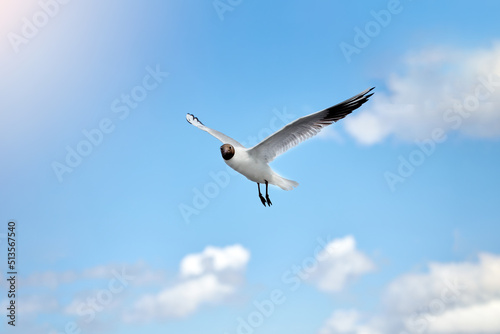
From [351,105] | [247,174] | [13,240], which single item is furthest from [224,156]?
[13,240]

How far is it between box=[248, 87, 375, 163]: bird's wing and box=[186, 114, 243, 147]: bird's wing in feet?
2.41

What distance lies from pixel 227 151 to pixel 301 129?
1195 millimetres

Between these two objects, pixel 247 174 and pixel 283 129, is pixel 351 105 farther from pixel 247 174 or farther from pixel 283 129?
pixel 247 174

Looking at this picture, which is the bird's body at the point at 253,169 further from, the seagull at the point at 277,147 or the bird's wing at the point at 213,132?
the bird's wing at the point at 213,132

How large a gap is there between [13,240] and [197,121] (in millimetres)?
4121

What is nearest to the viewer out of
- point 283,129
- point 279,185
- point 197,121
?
point 283,129

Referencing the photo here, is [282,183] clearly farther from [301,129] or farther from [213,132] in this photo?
[213,132]

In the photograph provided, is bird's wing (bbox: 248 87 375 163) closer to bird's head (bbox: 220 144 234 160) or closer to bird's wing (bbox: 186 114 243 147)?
bird's head (bbox: 220 144 234 160)

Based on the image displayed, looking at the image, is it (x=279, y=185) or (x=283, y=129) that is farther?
(x=279, y=185)

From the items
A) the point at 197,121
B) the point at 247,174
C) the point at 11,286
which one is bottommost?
the point at 11,286

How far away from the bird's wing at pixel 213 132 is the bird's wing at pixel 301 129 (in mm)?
734

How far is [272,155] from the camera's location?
9641mm

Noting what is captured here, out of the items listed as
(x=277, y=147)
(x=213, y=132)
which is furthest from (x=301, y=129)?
(x=213, y=132)

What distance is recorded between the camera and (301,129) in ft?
30.9
